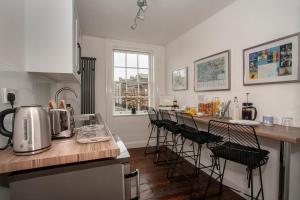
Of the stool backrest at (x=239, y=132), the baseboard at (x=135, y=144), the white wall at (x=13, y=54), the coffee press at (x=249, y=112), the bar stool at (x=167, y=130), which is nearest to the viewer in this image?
the white wall at (x=13, y=54)

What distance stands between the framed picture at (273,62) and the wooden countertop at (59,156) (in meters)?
1.74

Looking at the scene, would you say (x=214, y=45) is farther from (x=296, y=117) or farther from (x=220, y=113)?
(x=296, y=117)

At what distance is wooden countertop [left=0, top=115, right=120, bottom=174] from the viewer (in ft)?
2.58

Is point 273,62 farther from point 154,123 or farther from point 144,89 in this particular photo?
point 144,89

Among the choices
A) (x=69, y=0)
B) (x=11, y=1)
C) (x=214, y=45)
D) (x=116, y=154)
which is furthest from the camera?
(x=214, y=45)

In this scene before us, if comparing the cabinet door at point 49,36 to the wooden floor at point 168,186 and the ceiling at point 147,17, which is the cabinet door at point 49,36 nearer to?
the ceiling at point 147,17

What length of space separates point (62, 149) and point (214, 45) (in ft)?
8.00

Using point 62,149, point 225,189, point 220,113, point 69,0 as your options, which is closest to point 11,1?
point 69,0

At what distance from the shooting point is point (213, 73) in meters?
2.49

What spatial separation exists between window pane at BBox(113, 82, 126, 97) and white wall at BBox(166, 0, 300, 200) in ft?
6.05

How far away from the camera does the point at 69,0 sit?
1.32 m

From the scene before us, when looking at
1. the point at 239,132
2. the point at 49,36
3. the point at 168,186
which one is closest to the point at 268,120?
the point at 239,132

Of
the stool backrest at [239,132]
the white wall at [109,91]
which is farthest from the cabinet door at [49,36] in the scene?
the white wall at [109,91]

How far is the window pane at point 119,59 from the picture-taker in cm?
377
